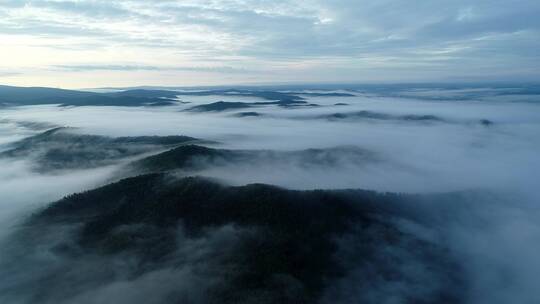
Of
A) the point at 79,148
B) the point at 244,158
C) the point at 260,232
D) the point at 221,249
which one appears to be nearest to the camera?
the point at 221,249

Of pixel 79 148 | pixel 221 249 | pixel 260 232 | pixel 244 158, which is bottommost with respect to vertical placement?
pixel 221 249

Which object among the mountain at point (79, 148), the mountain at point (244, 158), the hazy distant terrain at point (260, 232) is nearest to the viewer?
the hazy distant terrain at point (260, 232)

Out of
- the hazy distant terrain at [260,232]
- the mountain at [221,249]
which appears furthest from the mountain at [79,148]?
the mountain at [221,249]

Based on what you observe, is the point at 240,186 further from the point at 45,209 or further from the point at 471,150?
the point at 471,150

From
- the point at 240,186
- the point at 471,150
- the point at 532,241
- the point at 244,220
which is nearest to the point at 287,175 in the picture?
the point at 240,186

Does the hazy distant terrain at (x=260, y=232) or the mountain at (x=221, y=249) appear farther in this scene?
the hazy distant terrain at (x=260, y=232)

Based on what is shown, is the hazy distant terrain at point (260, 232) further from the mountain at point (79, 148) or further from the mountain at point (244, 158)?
the mountain at point (79, 148)

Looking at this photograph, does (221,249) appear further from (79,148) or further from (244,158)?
(79,148)

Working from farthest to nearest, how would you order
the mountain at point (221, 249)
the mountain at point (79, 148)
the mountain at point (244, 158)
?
the mountain at point (79, 148)
the mountain at point (244, 158)
the mountain at point (221, 249)

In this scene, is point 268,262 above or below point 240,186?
below

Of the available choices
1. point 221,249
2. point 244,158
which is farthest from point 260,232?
point 244,158

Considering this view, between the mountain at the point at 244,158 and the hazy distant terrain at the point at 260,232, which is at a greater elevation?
the mountain at the point at 244,158
